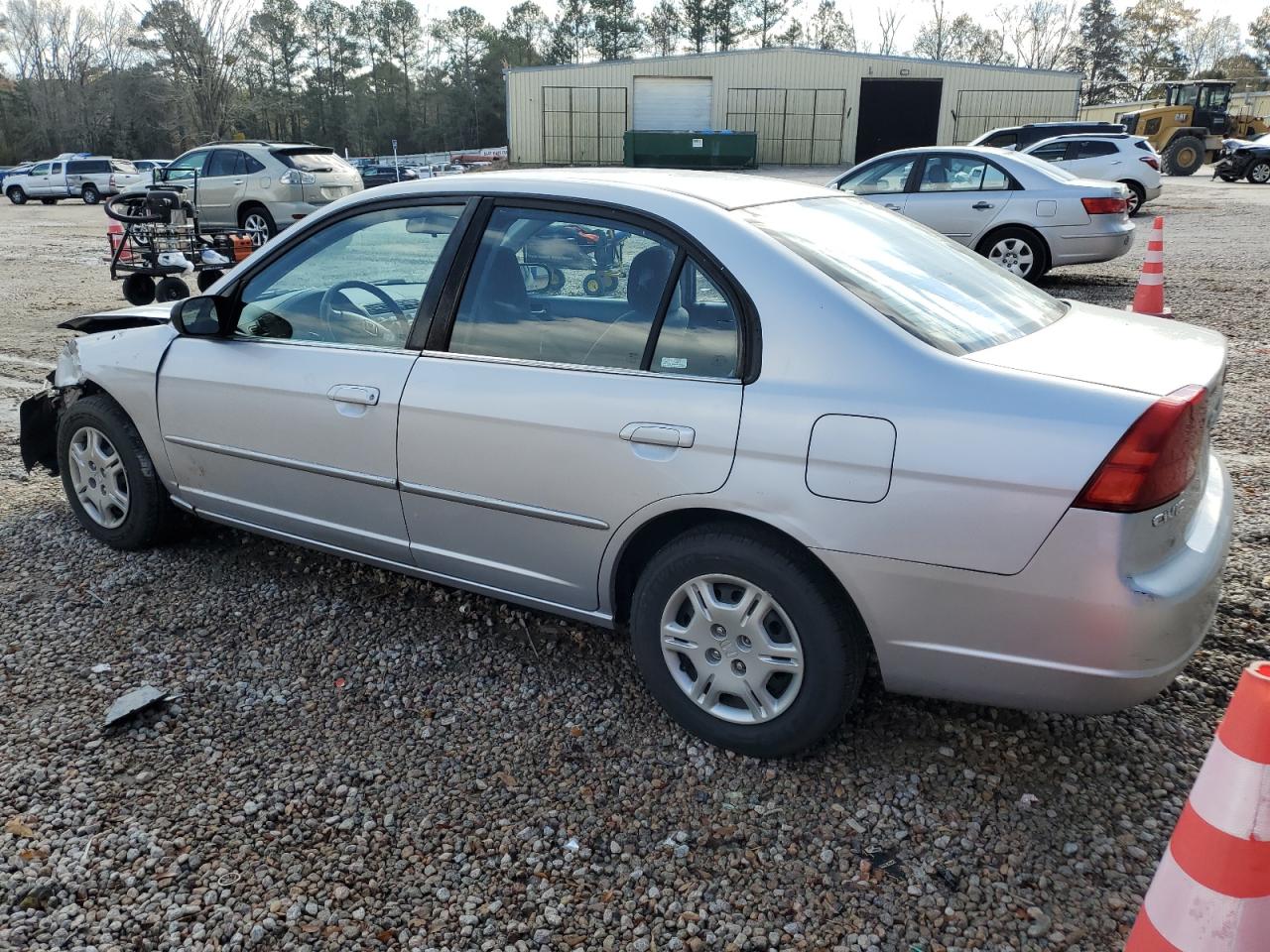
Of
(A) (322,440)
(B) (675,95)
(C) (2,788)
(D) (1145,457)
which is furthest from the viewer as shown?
(B) (675,95)

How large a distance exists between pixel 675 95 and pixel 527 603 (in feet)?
145

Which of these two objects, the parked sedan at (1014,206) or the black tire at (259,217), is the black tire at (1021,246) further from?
the black tire at (259,217)

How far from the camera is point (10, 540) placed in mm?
4453

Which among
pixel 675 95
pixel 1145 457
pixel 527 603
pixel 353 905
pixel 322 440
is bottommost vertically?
pixel 353 905

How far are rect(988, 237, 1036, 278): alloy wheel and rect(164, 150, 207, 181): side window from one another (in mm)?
13442

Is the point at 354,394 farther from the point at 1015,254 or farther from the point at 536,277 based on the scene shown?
the point at 1015,254

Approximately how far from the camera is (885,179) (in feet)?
36.9

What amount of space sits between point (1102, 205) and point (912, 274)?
8.54m

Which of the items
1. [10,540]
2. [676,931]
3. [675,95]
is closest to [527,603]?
[676,931]

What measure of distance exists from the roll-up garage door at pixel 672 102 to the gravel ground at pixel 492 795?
43232 millimetres

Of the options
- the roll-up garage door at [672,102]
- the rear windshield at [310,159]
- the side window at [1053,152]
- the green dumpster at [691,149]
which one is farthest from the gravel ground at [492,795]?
the roll-up garage door at [672,102]

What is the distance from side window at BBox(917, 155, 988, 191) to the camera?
415 inches

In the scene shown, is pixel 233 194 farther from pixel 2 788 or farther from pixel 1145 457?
pixel 1145 457

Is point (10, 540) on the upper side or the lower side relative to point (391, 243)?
lower
